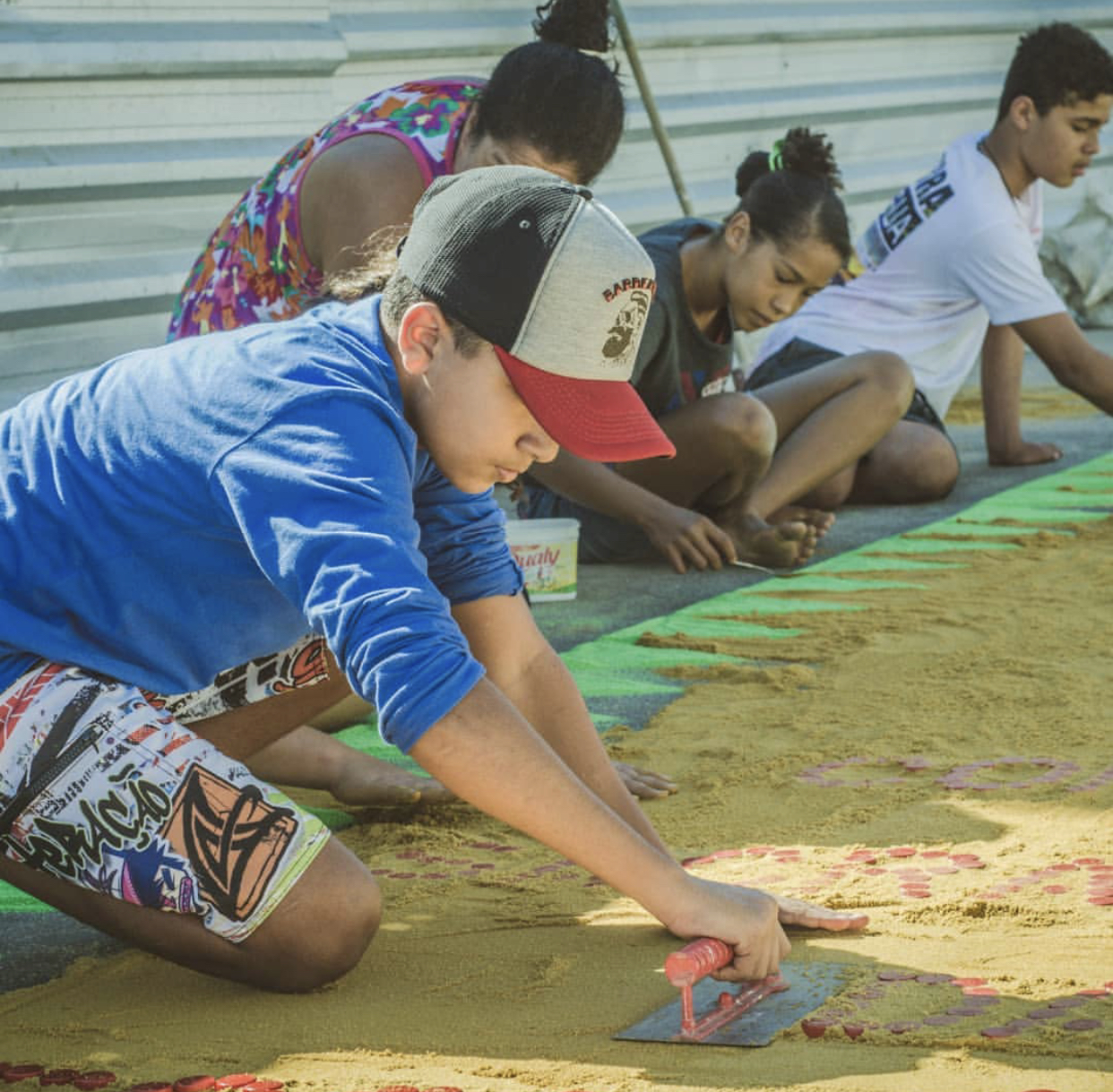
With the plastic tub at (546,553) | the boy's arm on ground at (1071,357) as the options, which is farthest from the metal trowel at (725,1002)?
the boy's arm on ground at (1071,357)

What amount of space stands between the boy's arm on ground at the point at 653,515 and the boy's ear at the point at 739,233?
0.59 m

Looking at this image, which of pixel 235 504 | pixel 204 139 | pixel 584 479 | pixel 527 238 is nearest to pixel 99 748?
pixel 235 504

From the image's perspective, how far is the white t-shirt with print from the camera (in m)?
5.10

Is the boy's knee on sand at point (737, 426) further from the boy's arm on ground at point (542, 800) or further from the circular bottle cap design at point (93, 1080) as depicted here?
the circular bottle cap design at point (93, 1080)

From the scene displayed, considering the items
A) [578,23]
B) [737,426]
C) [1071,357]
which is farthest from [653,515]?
[1071,357]

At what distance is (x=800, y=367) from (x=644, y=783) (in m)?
2.70

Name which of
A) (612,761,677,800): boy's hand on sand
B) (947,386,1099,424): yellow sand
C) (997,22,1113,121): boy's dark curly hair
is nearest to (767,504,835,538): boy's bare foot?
(997,22,1113,121): boy's dark curly hair

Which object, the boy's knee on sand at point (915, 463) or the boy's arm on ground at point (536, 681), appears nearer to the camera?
the boy's arm on ground at point (536, 681)

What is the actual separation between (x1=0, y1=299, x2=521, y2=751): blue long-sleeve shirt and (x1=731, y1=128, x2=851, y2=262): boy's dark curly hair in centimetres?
201

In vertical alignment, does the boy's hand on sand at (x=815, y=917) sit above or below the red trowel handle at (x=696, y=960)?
below

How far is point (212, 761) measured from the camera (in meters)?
1.88

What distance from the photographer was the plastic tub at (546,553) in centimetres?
378

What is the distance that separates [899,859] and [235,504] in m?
1.02

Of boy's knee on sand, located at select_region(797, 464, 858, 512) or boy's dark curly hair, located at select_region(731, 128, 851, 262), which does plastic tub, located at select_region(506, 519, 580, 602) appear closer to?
boy's dark curly hair, located at select_region(731, 128, 851, 262)
